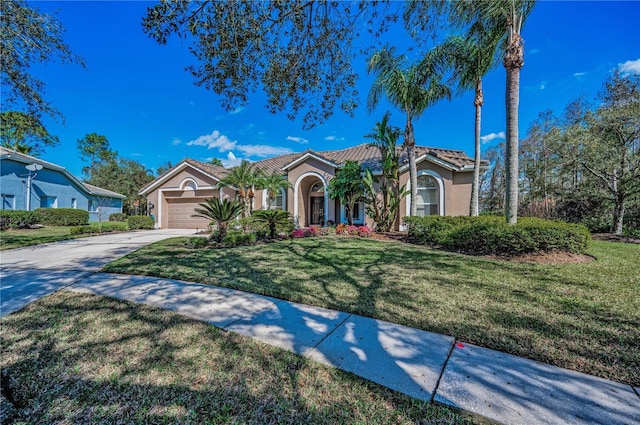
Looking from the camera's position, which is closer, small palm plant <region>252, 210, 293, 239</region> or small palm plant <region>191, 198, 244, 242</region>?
small palm plant <region>191, 198, 244, 242</region>

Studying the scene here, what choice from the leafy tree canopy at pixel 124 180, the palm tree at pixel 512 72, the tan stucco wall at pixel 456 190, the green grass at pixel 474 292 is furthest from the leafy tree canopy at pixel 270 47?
the leafy tree canopy at pixel 124 180

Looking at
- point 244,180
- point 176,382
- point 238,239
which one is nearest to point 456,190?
point 238,239

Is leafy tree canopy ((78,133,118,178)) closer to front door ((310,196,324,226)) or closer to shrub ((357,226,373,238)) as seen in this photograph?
front door ((310,196,324,226))

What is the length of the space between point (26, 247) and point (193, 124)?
1642cm

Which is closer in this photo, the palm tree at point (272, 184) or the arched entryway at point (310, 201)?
the palm tree at point (272, 184)

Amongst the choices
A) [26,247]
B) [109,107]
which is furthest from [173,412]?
[109,107]

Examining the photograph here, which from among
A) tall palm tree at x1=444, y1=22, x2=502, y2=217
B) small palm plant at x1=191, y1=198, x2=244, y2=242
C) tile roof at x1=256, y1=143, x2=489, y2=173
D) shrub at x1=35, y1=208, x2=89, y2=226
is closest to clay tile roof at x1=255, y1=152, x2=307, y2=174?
tile roof at x1=256, y1=143, x2=489, y2=173

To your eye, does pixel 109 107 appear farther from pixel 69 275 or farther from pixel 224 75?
pixel 224 75

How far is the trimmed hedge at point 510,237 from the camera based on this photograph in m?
7.03

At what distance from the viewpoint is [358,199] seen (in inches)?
612

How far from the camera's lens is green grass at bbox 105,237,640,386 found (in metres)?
2.84

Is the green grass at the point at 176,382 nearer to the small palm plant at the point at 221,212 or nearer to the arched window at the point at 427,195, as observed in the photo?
the small palm plant at the point at 221,212

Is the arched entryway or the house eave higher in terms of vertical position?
the house eave

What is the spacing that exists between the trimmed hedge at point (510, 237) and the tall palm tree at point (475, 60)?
3950 millimetres
